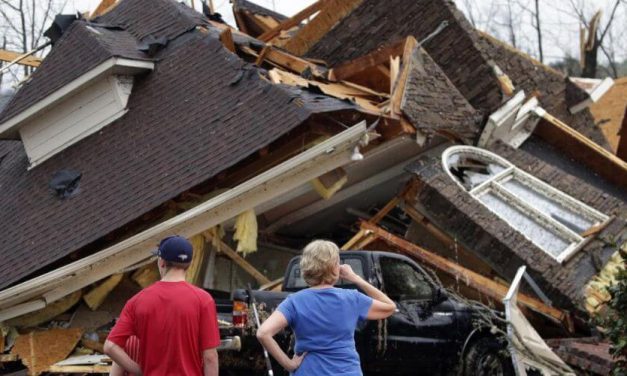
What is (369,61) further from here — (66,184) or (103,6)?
(103,6)

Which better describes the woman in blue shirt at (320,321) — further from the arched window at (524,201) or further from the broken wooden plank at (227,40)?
the broken wooden plank at (227,40)

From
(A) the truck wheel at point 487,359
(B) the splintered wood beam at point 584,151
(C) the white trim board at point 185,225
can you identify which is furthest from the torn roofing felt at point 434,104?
(A) the truck wheel at point 487,359

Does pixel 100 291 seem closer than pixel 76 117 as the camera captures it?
Yes

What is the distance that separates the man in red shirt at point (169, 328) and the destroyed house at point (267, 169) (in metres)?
5.23

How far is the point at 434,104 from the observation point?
1255 centimetres

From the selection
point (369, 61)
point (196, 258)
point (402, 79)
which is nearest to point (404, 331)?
point (196, 258)

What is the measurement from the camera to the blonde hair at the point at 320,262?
4.31 m

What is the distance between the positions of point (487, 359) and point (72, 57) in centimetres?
756

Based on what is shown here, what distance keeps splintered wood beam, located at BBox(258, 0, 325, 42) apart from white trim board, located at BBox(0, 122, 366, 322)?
630 centimetres

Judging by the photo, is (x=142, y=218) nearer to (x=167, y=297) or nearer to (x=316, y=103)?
(x=316, y=103)

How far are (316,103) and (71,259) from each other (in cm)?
354

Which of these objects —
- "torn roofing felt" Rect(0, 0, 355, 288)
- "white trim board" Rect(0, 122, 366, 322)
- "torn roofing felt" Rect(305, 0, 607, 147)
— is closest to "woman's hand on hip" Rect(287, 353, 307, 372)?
"white trim board" Rect(0, 122, 366, 322)

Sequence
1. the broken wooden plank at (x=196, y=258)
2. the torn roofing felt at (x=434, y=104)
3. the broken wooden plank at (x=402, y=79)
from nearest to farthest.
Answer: the broken wooden plank at (x=196, y=258) < the broken wooden plank at (x=402, y=79) < the torn roofing felt at (x=434, y=104)

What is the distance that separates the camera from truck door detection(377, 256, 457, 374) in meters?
8.07
